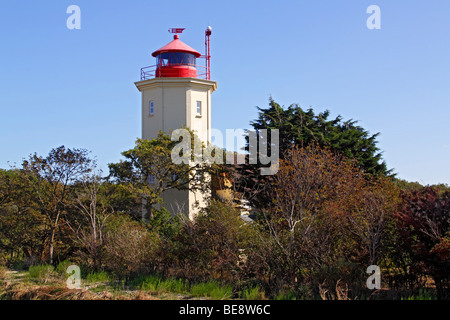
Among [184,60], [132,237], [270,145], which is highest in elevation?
[184,60]

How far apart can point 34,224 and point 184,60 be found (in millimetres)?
12432

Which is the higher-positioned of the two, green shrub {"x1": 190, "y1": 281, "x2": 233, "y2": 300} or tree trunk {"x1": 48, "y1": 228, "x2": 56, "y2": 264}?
tree trunk {"x1": 48, "y1": 228, "x2": 56, "y2": 264}

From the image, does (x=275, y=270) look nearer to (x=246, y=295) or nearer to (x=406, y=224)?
(x=246, y=295)

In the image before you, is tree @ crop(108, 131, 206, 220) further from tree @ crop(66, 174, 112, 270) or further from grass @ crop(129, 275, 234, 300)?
grass @ crop(129, 275, 234, 300)

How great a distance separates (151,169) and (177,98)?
5.56m

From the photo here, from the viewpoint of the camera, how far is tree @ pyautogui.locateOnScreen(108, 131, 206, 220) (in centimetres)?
2178

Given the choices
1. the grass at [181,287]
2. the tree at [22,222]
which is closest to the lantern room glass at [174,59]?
the tree at [22,222]

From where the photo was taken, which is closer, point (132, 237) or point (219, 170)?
point (132, 237)

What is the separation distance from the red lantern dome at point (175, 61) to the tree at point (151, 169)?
4891 millimetres

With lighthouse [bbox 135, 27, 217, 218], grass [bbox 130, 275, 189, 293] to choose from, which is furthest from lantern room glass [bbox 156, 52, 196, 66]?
grass [bbox 130, 275, 189, 293]

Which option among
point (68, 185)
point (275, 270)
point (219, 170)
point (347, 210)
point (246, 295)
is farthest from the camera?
point (219, 170)

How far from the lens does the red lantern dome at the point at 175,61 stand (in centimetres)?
2603
